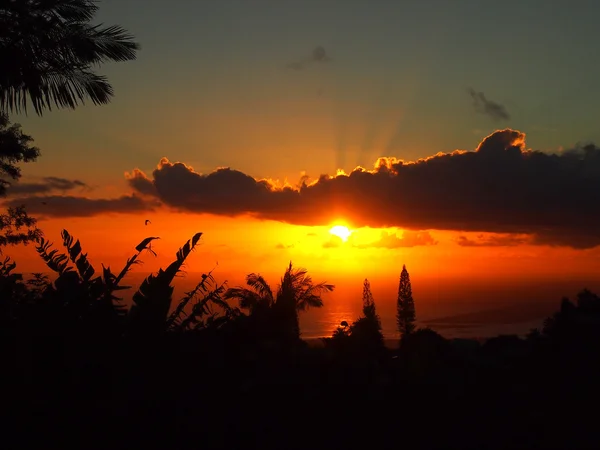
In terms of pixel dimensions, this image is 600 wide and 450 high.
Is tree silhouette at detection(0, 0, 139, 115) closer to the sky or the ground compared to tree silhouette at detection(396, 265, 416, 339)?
closer to the sky

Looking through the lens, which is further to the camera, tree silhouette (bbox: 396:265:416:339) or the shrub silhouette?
tree silhouette (bbox: 396:265:416:339)

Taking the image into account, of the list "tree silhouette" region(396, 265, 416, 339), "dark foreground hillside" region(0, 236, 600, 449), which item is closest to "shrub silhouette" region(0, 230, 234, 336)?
"dark foreground hillside" region(0, 236, 600, 449)

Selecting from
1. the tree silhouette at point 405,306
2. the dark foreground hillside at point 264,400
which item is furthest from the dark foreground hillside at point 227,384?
the tree silhouette at point 405,306

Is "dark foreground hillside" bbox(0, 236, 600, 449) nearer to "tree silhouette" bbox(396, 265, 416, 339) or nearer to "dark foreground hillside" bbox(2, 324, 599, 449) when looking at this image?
"dark foreground hillside" bbox(2, 324, 599, 449)

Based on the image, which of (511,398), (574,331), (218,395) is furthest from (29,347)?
(574,331)

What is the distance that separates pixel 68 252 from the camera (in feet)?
21.1

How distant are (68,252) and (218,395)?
2.49 metres

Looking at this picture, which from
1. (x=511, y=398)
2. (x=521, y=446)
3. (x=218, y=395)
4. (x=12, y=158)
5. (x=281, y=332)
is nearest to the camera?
(x=521, y=446)

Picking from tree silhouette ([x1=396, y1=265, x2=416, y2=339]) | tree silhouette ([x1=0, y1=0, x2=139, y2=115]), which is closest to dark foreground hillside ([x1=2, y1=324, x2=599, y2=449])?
tree silhouette ([x1=0, y1=0, x2=139, y2=115])

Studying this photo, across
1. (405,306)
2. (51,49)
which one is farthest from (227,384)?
(405,306)

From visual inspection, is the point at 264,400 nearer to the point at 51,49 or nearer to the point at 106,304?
the point at 106,304

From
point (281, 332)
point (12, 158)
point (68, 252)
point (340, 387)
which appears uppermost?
point (12, 158)

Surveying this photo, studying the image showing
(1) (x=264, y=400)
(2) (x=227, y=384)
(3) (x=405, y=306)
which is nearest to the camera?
(1) (x=264, y=400)

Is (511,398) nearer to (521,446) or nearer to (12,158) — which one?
(521,446)
